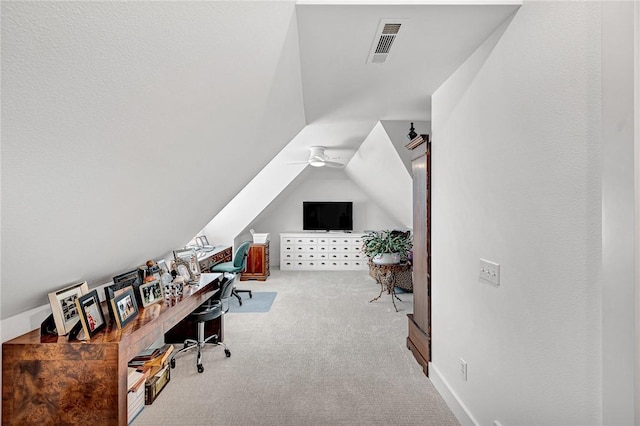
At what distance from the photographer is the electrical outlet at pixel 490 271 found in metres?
1.58

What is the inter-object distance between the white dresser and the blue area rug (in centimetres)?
180

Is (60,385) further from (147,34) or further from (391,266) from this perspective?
(391,266)

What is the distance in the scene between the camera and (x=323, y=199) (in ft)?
24.7

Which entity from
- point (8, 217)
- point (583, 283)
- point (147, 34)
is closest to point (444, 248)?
point (583, 283)

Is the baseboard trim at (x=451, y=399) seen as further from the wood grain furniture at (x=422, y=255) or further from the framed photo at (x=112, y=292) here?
the framed photo at (x=112, y=292)

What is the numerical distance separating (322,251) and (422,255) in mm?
4263

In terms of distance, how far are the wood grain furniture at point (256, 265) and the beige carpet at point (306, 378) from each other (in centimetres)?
196

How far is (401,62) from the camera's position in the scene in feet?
6.42

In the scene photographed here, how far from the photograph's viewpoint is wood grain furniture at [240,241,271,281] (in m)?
6.07

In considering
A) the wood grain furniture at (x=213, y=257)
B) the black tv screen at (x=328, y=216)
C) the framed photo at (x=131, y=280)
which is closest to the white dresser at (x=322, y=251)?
the black tv screen at (x=328, y=216)

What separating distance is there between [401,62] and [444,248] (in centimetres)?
129

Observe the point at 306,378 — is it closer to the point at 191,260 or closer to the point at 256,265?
the point at 191,260

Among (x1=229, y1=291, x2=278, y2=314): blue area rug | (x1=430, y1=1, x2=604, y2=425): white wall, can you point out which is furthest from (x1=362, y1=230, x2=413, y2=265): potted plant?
(x1=430, y1=1, x2=604, y2=425): white wall

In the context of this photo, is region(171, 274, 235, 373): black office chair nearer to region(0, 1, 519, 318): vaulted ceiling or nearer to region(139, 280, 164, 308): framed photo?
region(139, 280, 164, 308): framed photo
